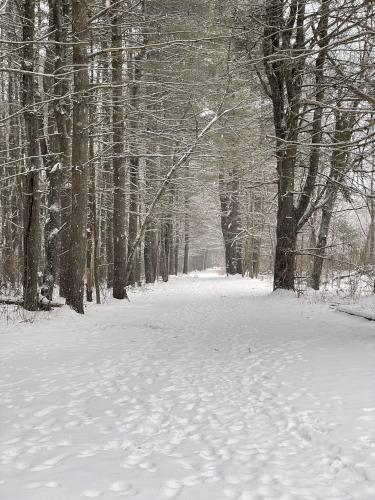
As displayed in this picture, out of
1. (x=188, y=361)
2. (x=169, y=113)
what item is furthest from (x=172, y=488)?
(x=169, y=113)

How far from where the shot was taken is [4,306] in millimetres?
11055

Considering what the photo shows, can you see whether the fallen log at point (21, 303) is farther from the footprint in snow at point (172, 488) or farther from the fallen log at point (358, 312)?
the footprint in snow at point (172, 488)

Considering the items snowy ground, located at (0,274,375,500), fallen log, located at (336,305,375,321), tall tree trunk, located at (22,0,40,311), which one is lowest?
snowy ground, located at (0,274,375,500)

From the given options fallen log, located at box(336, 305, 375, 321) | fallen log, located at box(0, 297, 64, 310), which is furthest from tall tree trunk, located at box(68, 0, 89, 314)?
fallen log, located at box(336, 305, 375, 321)

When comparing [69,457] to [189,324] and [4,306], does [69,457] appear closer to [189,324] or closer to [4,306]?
[189,324]

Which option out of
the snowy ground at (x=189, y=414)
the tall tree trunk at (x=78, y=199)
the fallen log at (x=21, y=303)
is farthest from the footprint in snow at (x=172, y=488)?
the tall tree trunk at (x=78, y=199)

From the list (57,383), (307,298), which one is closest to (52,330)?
(57,383)

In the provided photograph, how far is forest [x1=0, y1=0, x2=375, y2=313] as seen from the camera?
8320mm

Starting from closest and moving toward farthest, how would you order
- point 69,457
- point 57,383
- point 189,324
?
1. point 69,457
2. point 57,383
3. point 189,324

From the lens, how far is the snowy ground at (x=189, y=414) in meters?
3.19

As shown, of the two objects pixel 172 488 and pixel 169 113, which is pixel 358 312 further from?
pixel 169 113

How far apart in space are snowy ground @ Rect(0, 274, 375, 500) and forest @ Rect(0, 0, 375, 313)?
304 cm

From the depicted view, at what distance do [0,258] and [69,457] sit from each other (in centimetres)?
1501

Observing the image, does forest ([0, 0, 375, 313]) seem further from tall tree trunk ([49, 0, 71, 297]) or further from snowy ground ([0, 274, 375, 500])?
snowy ground ([0, 274, 375, 500])
